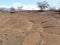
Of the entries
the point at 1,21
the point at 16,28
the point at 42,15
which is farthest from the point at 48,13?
the point at 1,21

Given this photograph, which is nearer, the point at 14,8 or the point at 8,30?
the point at 8,30

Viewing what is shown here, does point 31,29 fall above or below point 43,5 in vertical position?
below

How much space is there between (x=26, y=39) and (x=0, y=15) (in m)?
1.28

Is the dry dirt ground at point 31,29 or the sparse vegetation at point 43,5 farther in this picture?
the sparse vegetation at point 43,5

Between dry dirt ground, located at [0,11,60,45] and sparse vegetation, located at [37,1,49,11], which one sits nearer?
dry dirt ground, located at [0,11,60,45]

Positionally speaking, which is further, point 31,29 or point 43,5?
point 43,5

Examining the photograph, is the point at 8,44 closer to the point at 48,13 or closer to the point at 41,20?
the point at 41,20

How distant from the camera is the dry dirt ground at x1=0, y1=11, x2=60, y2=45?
4.41 meters

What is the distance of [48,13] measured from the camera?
16.7 feet

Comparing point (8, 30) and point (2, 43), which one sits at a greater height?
point (8, 30)

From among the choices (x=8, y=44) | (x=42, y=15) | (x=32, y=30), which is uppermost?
(x=42, y=15)

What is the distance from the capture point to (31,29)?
460 centimetres

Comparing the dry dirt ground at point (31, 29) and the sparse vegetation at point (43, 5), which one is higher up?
the sparse vegetation at point (43, 5)

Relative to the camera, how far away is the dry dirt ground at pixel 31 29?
4.41 metres
